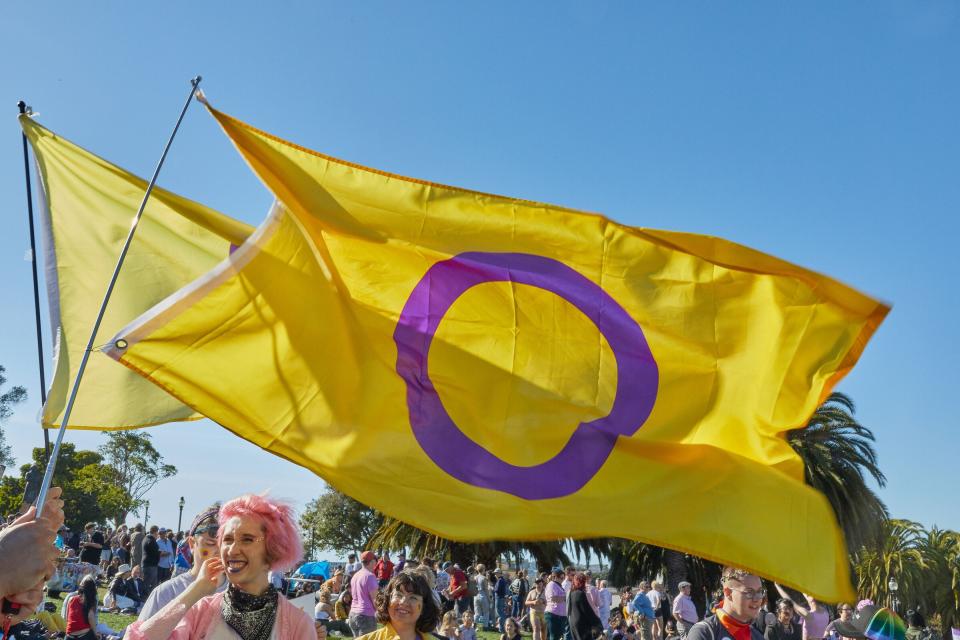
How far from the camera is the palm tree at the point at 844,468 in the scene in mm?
30797

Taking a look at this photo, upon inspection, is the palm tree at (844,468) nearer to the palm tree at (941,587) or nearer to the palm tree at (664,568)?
the palm tree at (664,568)

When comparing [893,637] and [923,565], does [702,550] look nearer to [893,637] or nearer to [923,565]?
[893,637]

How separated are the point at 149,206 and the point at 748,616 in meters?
4.98

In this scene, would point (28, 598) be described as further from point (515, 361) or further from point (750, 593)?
point (750, 593)

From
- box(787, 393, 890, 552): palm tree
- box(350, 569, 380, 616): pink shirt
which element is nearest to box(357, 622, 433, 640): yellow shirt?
box(350, 569, 380, 616): pink shirt

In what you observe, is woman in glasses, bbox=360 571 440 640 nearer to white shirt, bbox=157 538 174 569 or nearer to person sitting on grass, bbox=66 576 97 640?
person sitting on grass, bbox=66 576 97 640

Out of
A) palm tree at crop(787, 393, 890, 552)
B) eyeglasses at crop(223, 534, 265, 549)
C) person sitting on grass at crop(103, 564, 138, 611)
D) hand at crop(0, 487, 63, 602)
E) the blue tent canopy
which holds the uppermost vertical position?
palm tree at crop(787, 393, 890, 552)

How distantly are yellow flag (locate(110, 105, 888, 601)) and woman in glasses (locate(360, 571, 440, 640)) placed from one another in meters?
0.42

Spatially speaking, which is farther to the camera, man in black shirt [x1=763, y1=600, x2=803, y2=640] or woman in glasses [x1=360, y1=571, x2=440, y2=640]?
man in black shirt [x1=763, y1=600, x2=803, y2=640]

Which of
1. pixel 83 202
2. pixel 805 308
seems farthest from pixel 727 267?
pixel 83 202

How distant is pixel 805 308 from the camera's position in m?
6.33

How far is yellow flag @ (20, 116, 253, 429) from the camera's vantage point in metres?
6.17

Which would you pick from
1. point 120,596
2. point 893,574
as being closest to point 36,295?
point 120,596

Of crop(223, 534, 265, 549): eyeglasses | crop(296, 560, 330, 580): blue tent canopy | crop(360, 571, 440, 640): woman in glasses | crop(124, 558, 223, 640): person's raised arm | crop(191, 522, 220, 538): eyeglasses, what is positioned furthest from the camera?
crop(296, 560, 330, 580): blue tent canopy
